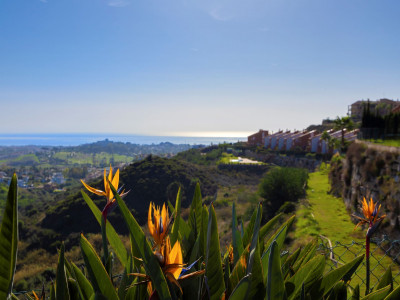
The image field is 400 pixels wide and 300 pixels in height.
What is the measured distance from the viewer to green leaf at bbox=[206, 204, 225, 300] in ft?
2.45

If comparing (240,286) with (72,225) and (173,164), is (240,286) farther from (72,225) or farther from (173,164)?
(173,164)

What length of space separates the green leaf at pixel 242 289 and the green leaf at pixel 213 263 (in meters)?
0.16

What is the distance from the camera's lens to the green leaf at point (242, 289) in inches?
22.2

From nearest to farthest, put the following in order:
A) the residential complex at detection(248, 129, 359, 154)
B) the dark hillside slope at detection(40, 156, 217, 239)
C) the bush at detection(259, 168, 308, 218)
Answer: the bush at detection(259, 168, 308, 218)
the dark hillside slope at detection(40, 156, 217, 239)
the residential complex at detection(248, 129, 359, 154)

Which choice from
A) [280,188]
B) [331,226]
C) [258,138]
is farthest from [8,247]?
[258,138]

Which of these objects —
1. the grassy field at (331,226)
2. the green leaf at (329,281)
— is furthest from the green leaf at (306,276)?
the grassy field at (331,226)

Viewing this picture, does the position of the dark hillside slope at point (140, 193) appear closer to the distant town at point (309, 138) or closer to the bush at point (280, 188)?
the bush at point (280, 188)

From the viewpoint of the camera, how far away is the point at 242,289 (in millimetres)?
578

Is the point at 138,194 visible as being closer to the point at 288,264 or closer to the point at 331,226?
the point at 331,226

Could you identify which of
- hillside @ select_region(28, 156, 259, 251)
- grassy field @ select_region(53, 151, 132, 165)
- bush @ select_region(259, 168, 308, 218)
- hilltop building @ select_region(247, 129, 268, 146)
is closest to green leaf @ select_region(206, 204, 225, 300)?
hillside @ select_region(28, 156, 259, 251)

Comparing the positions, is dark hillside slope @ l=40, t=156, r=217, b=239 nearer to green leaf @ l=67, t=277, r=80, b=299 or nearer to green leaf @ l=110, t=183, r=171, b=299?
green leaf @ l=67, t=277, r=80, b=299

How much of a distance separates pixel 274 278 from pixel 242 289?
0.11 meters

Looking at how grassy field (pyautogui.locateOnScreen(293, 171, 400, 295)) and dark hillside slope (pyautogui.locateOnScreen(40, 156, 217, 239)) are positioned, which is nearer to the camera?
grassy field (pyautogui.locateOnScreen(293, 171, 400, 295))

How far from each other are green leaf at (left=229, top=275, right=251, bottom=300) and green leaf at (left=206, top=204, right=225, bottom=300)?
0.16m
